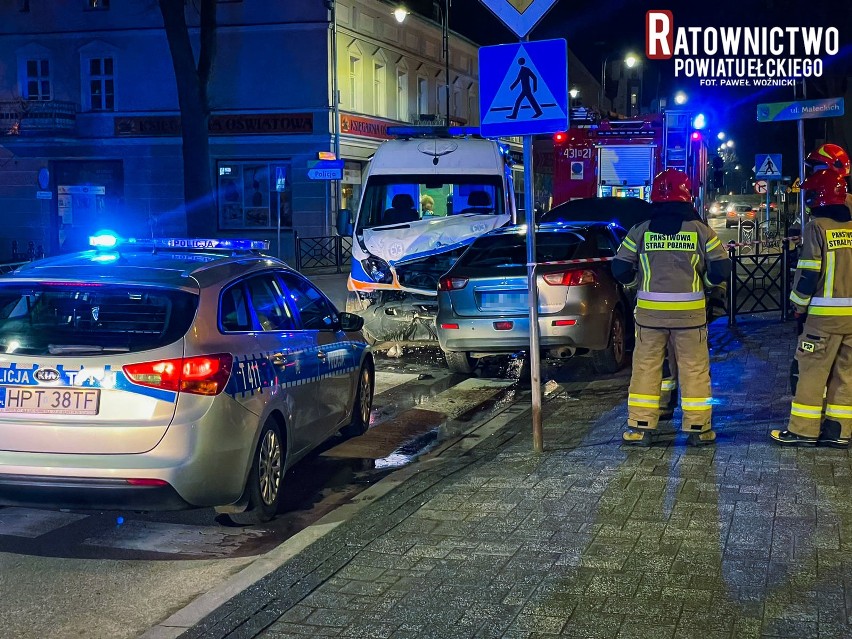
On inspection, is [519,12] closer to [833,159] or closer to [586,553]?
[833,159]

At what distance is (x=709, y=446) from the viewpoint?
7320 mm

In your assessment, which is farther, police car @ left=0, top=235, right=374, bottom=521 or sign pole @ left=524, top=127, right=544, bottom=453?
sign pole @ left=524, top=127, right=544, bottom=453

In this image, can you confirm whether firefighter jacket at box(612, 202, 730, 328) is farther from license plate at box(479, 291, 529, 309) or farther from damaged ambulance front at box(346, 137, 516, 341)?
damaged ambulance front at box(346, 137, 516, 341)

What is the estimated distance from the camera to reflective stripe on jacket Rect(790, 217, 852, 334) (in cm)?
708

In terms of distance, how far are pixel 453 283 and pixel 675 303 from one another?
12.8 ft

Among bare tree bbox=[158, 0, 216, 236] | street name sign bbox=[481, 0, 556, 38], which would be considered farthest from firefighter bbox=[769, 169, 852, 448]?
bare tree bbox=[158, 0, 216, 236]

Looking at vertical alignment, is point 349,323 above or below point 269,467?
above

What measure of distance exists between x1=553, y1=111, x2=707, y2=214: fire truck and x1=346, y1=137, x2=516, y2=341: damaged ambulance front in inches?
276

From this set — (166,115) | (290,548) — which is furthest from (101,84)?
(290,548)

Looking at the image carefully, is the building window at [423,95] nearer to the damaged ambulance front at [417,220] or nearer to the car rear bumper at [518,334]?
the damaged ambulance front at [417,220]

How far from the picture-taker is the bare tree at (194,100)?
27203 millimetres

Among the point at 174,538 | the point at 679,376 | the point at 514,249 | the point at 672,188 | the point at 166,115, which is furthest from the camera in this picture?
the point at 166,115

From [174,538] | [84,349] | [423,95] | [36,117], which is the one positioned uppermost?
[423,95]

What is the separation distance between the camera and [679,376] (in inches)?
294
